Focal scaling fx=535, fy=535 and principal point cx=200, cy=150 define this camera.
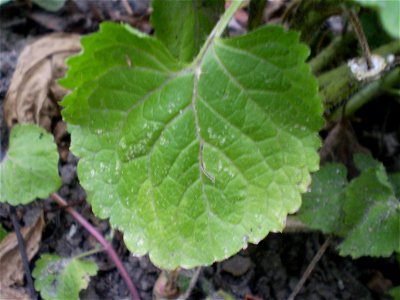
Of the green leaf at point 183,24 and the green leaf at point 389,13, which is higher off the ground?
the green leaf at point 389,13

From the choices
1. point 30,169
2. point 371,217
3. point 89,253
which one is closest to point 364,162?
point 371,217

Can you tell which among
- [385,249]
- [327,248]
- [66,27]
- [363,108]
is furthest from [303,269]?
[66,27]

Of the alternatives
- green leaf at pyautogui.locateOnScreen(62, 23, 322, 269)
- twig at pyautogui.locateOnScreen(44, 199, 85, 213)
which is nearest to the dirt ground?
twig at pyautogui.locateOnScreen(44, 199, 85, 213)

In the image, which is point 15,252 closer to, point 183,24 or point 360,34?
point 183,24

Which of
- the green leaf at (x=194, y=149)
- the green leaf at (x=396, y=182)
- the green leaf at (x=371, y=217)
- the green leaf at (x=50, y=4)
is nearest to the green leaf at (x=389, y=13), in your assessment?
the green leaf at (x=194, y=149)

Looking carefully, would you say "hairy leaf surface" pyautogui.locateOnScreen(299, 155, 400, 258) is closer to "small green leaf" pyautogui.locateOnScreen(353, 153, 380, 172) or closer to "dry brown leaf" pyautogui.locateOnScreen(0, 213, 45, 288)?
"small green leaf" pyautogui.locateOnScreen(353, 153, 380, 172)

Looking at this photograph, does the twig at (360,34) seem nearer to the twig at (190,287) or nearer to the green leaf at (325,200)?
the green leaf at (325,200)

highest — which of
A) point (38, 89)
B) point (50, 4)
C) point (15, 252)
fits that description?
point (50, 4)
